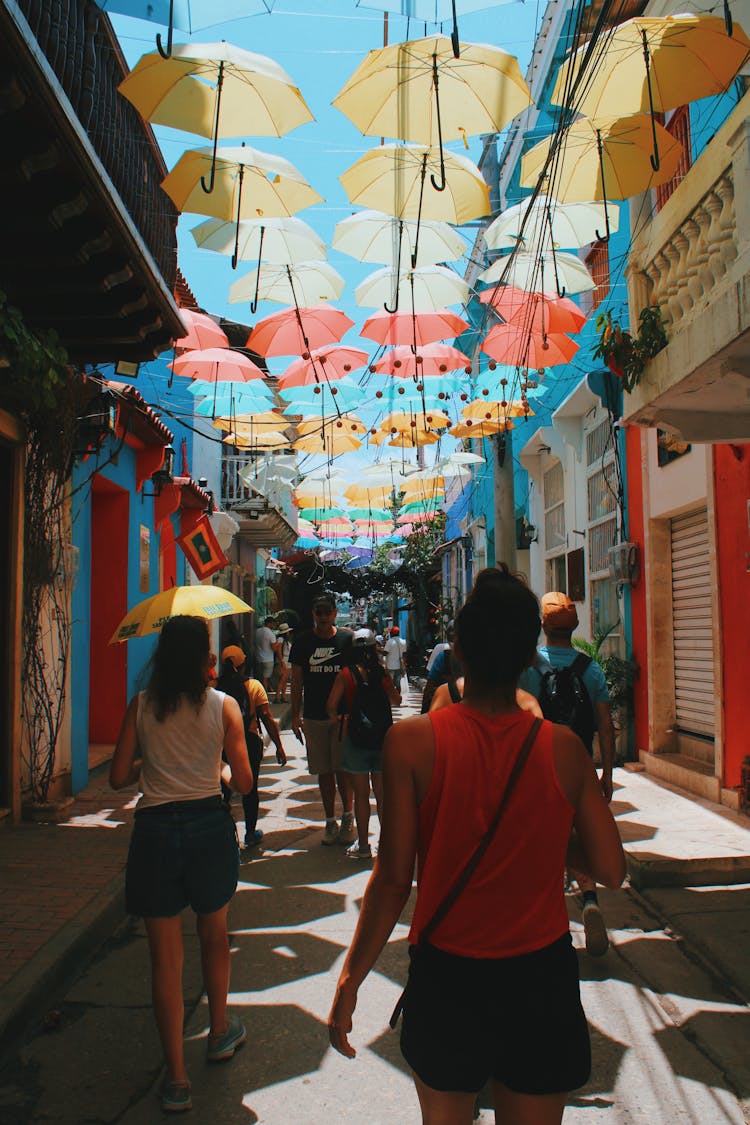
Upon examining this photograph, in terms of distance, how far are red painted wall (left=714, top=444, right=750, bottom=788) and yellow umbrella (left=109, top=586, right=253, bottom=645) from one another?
475 cm

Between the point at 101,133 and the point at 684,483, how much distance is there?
6.55 metres

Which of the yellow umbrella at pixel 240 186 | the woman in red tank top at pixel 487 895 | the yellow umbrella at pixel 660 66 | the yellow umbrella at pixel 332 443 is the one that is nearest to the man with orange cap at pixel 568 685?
the woman in red tank top at pixel 487 895

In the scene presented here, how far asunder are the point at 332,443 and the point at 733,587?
898 centimetres

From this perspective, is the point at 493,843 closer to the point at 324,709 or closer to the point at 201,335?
the point at 324,709

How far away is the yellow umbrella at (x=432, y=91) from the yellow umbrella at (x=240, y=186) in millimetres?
1329

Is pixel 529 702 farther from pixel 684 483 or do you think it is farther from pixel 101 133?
pixel 684 483

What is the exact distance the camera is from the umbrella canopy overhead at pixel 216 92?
654 centimetres

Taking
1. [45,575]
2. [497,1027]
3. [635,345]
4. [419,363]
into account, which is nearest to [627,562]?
[419,363]

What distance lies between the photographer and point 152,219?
8398 mm

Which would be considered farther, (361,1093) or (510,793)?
(361,1093)

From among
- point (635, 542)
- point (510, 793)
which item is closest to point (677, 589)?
point (635, 542)

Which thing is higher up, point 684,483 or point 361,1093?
point 684,483

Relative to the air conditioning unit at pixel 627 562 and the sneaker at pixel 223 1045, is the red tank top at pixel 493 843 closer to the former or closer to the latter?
the sneaker at pixel 223 1045

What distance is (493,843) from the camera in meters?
2.08
